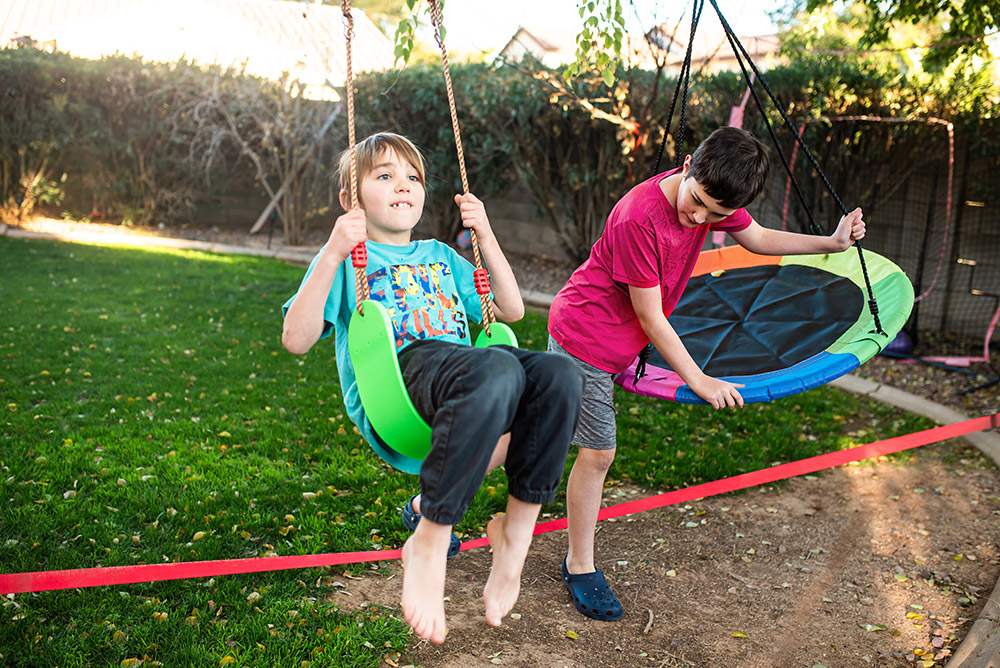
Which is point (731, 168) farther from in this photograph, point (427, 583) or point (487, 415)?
point (427, 583)

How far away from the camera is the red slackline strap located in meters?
2.00

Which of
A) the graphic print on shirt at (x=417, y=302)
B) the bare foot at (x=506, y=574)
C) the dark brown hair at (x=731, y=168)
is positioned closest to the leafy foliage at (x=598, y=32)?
the dark brown hair at (x=731, y=168)

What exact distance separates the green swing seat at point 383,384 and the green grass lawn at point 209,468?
2.71ft

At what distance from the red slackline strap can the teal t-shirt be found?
620 millimetres

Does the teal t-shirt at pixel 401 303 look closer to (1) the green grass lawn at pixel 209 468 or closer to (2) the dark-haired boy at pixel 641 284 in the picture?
(2) the dark-haired boy at pixel 641 284

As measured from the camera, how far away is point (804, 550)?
9.77 ft

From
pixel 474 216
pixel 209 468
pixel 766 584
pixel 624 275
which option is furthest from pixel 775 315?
pixel 209 468

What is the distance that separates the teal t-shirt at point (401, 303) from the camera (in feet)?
6.50

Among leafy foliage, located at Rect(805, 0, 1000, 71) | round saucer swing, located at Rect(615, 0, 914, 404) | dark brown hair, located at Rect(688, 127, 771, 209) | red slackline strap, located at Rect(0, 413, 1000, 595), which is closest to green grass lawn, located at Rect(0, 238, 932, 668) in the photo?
red slackline strap, located at Rect(0, 413, 1000, 595)

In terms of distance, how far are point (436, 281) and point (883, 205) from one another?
542 cm

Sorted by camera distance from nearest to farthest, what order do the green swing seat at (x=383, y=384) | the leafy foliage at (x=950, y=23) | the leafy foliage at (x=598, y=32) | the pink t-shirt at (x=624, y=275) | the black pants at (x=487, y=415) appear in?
1. the black pants at (x=487, y=415)
2. the green swing seat at (x=383, y=384)
3. the pink t-shirt at (x=624, y=275)
4. the leafy foliage at (x=598, y=32)
5. the leafy foliage at (x=950, y=23)

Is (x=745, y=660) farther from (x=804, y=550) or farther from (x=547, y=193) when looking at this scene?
(x=547, y=193)

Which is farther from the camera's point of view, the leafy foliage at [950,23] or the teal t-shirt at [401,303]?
the leafy foliage at [950,23]

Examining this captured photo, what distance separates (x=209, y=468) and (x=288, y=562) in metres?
1.14
